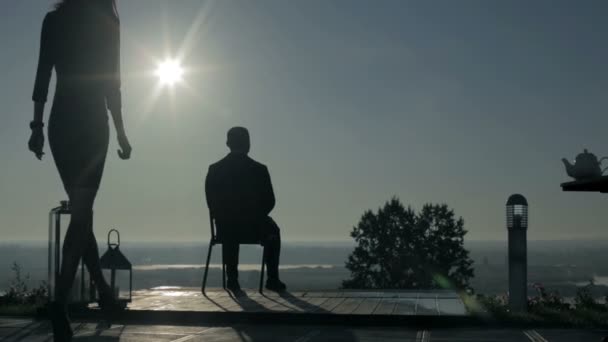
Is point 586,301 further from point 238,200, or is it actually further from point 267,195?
point 238,200

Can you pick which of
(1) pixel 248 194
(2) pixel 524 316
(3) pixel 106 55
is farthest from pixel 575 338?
(1) pixel 248 194

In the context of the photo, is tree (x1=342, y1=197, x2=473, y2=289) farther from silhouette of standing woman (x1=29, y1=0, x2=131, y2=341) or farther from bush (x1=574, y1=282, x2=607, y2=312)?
silhouette of standing woman (x1=29, y1=0, x2=131, y2=341)

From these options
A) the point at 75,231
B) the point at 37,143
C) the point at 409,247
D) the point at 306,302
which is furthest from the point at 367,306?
the point at 409,247

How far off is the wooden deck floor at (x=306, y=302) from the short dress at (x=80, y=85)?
8.40ft

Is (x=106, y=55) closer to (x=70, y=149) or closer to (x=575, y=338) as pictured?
(x=70, y=149)

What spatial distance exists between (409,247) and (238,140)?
187 ft

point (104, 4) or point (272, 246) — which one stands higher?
point (104, 4)

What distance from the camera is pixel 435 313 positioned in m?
7.39

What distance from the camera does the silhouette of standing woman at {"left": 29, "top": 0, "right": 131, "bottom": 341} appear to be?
17.9 feet

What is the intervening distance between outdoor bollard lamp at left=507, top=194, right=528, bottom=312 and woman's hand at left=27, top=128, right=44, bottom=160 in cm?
540

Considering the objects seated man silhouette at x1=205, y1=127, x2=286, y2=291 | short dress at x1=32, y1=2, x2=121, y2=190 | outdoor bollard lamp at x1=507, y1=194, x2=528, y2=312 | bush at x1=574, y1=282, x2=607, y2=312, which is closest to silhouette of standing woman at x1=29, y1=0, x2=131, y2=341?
short dress at x1=32, y1=2, x2=121, y2=190

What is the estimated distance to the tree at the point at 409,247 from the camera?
2507 inches

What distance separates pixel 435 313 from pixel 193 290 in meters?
4.45

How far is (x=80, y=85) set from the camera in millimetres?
5652
